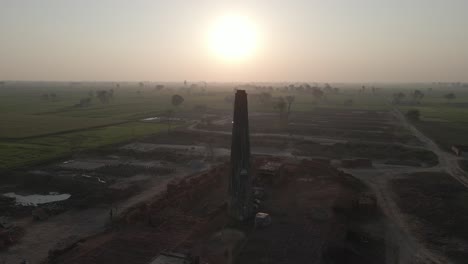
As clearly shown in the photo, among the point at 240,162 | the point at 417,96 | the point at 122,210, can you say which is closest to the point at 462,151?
the point at 240,162

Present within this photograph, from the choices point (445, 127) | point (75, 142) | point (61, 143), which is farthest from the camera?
point (445, 127)

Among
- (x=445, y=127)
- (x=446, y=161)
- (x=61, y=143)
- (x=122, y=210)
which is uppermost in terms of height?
(x=445, y=127)

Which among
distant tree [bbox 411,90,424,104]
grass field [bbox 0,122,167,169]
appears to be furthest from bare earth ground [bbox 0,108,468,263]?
distant tree [bbox 411,90,424,104]

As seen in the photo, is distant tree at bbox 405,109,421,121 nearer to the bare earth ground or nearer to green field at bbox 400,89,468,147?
green field at bbox 400,89,468,147

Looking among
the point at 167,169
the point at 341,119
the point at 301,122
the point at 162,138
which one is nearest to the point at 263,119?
the point at 301,122

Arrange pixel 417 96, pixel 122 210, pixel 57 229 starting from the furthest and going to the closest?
pixel 417 96 → pixel 122 210 → pixel 57 229

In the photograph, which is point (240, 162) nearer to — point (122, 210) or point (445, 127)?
point (122, 210)

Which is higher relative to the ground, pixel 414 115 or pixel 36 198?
pixel 414 115

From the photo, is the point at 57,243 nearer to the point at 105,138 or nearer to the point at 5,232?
the point at 5,232
